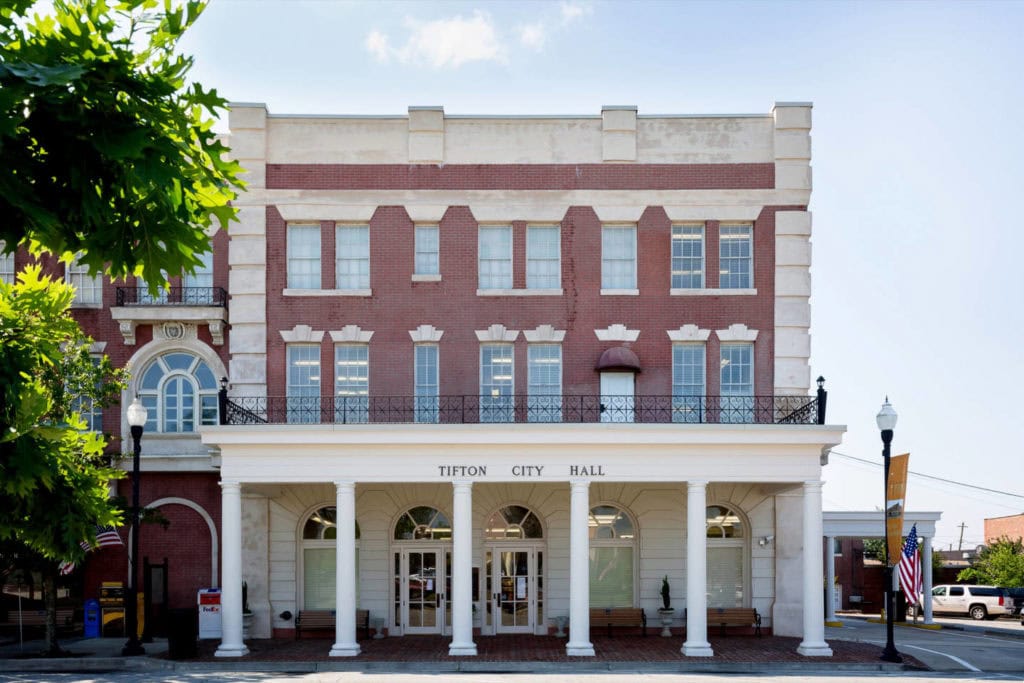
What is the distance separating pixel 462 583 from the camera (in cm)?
2333

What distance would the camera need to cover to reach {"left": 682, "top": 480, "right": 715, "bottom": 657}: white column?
23234 mm

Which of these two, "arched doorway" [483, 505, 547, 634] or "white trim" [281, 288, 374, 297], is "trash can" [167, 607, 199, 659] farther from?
"white trim" [281, 288, 374, 297]

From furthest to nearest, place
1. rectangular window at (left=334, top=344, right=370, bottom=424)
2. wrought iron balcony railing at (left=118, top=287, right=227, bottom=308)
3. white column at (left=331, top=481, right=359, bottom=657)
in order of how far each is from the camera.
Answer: wrought iron balcony railing at (left=118, top=287, right=227, bottom=308) → rectangular window at (left=334, top=344, right=370, bottom=424) → white column at (left=331, top=481, right=359, bottom=657)

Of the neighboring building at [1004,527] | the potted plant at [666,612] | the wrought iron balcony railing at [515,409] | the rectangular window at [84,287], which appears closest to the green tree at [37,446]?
the wrought iron balcony railing at [515,409]

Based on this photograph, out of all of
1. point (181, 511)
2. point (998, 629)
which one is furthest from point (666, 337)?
point (998, 629)

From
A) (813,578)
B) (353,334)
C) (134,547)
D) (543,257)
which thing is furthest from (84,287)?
(813,578)

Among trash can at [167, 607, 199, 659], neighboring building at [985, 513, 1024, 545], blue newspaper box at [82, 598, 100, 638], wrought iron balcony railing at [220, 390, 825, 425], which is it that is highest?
wrought iron balcony railing at [220, 390, 825, 425]

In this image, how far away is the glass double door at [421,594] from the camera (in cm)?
2722

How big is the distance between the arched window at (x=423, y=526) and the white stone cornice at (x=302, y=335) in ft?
16.2

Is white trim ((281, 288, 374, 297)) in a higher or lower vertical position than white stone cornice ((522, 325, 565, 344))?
higher

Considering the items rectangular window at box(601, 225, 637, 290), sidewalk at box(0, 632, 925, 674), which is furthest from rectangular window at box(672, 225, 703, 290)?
sidewalk at box(0, 632, 925, 674)

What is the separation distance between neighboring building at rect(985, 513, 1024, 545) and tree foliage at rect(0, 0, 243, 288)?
65457 millimetres

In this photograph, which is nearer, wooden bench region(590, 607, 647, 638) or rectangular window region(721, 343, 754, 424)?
wooden bench region(590, 607, 647, 638)

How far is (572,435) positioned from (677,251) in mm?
6386
